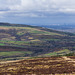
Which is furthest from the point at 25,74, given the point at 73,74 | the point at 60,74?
the point at 73,74

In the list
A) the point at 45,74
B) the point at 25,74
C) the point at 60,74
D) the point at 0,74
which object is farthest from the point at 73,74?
the point at 0,74

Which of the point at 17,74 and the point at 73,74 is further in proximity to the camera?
the point at 17,74

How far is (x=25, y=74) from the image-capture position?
37.3m

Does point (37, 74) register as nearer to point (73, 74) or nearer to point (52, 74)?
point (52, 74)

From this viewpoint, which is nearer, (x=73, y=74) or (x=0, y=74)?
(x=73, y=74)

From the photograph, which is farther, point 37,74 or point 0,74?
point 0,74

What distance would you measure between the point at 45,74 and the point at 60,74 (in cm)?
295

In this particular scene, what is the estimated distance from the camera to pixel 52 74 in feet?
117

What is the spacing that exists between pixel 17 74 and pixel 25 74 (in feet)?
5.72

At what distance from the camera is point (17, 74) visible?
37.8 metres

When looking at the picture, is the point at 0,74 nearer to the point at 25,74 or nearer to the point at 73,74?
the point at 25,74

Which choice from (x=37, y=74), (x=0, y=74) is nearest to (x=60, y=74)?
(x=37, y=74)

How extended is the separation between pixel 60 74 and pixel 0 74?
12.9m

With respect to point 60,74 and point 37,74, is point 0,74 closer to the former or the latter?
point 37,74
